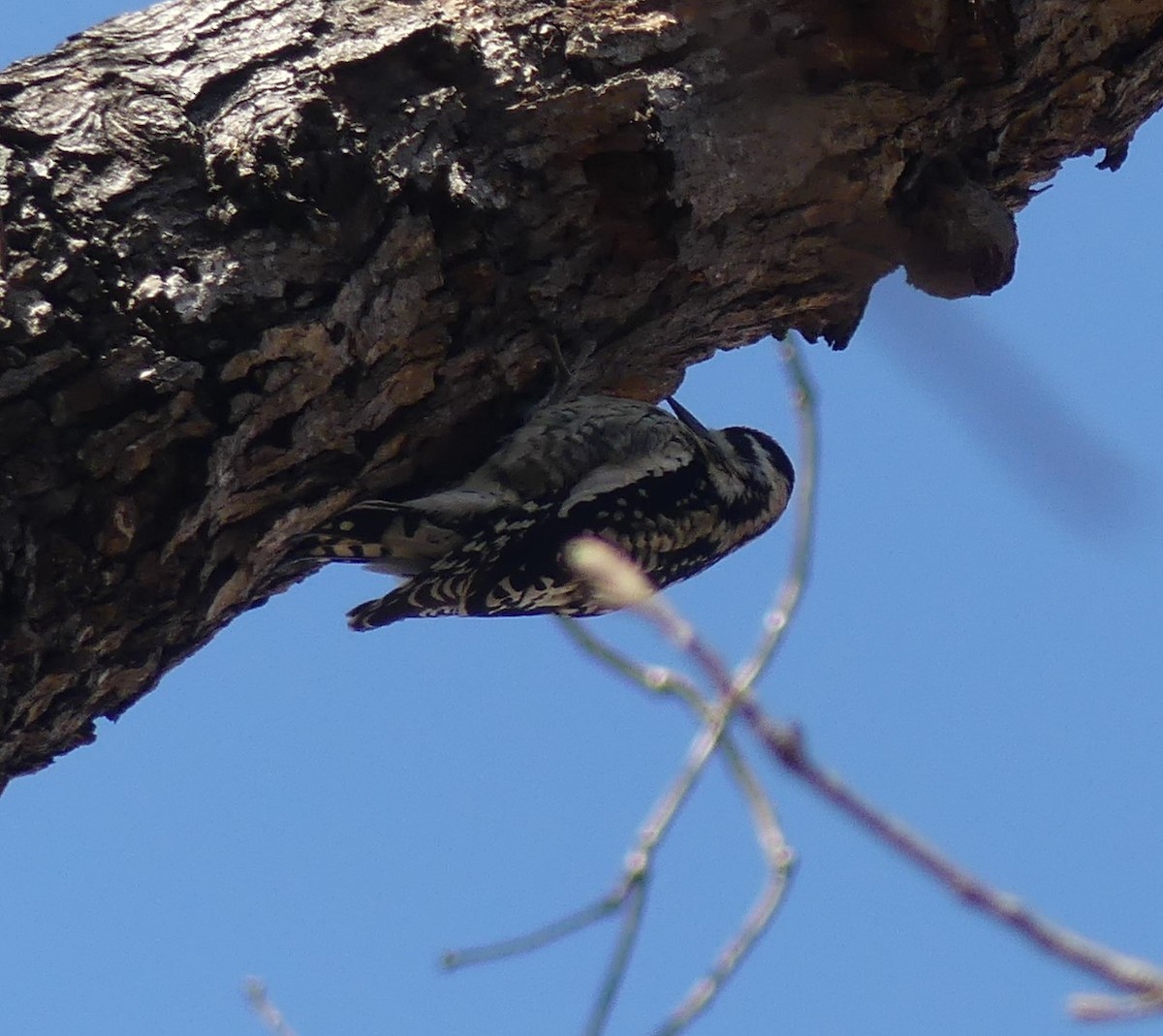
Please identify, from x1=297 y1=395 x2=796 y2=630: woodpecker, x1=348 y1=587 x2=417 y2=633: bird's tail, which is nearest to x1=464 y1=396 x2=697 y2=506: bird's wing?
x1=297 y1=395 x2=796 y2=630: woodpecker

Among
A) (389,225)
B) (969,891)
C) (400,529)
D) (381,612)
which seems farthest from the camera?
(381,612)

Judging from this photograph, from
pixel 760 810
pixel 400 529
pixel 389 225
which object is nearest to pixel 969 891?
pixel 760 810

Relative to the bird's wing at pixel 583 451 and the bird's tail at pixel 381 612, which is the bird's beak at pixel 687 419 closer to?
the bird's wing at pixel 583 451

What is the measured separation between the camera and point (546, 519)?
159 inches

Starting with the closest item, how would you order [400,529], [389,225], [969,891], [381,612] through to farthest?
1. [969,891]
2. [389,225]
3. [400,529]
4. [381,612]

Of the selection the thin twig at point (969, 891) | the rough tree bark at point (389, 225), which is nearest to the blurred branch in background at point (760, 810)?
the thin twig at point (969, 891)

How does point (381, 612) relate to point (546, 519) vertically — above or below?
below

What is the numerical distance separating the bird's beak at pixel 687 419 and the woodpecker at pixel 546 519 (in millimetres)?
51

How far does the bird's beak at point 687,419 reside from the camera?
4586 mm

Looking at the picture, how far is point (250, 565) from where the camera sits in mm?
3275

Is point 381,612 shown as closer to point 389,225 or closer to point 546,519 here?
point 546,519

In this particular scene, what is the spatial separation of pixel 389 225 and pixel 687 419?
5.63 ft

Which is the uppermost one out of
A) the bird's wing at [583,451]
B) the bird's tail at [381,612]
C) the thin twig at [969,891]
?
the bird's wing at [583,451]

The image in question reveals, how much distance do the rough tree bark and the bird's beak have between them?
55 cm
